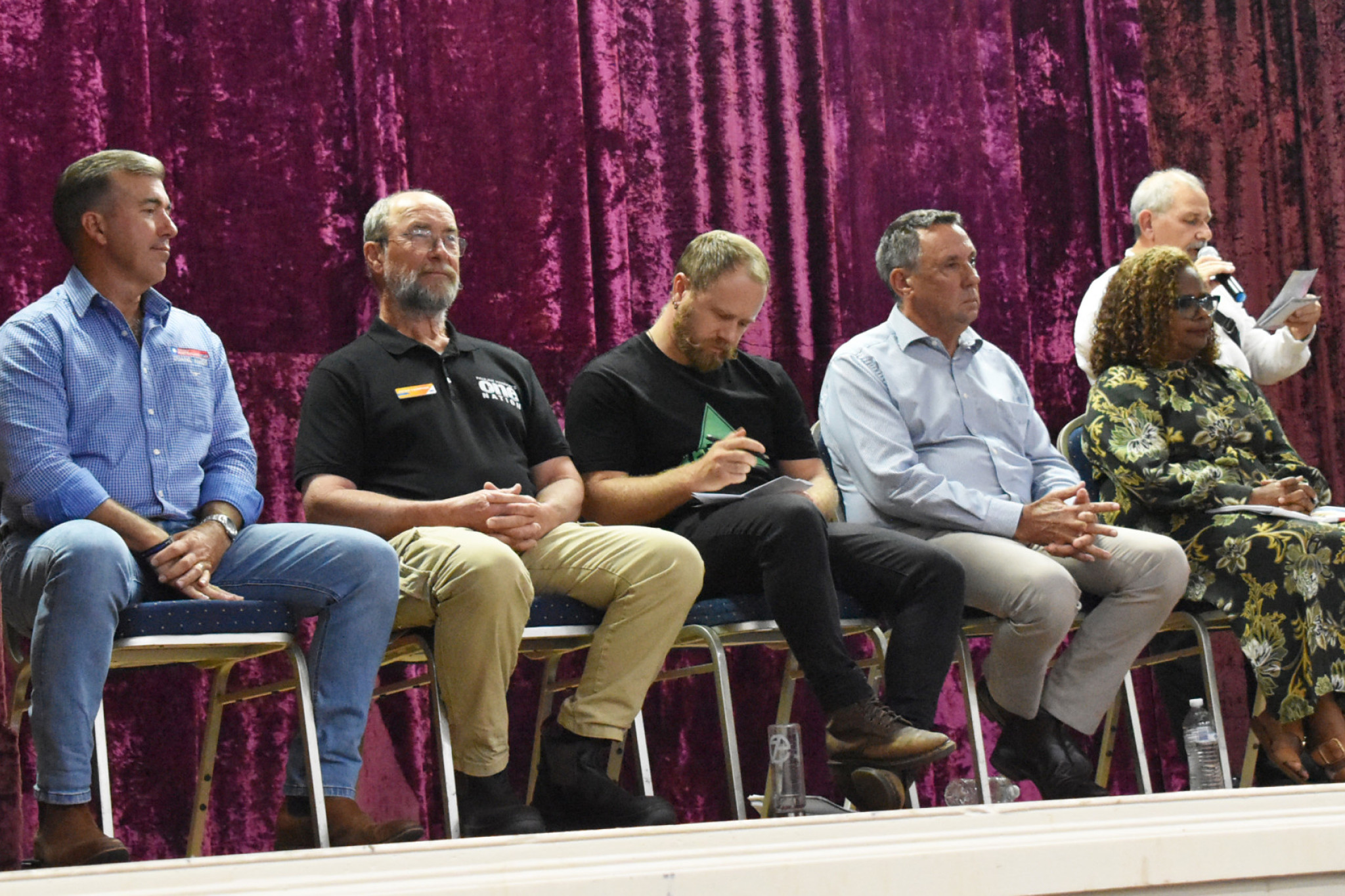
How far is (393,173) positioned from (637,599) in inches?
54.7

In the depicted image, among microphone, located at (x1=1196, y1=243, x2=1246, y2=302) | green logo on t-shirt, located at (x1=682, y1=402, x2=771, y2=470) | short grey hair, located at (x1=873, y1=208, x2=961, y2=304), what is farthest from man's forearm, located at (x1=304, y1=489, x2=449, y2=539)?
microphone, located at (x1=1196, y1=243, x2=1246, y2=302)

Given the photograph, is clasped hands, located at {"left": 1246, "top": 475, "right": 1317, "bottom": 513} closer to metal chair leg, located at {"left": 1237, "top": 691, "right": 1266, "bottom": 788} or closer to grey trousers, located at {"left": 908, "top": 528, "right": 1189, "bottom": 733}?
grey trousers, located at {"left": 908, "top": 528, "right": 1189, "bottom": 733}

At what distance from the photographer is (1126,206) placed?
4.36m

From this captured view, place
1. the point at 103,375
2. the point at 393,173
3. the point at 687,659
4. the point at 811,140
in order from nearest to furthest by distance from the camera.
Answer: the point at 103,375
the point at 393,173
the point at 687,659
the point at 811,140

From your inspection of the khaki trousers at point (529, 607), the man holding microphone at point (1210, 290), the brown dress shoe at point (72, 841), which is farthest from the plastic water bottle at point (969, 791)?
the brown dress shoe at point (72, 841)

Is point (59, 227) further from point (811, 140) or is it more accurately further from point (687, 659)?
point (811, 140)

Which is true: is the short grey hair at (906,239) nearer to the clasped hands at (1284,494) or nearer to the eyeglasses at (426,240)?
the clasped hands at (1284,494)

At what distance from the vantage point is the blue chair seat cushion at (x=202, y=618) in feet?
7.04

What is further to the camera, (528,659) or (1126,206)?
(1126,206)

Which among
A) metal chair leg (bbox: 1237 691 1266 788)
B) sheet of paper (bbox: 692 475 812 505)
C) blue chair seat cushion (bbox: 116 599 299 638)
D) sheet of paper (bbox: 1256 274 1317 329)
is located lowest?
metal chair leg (bbox: 1237 691 1266 788)

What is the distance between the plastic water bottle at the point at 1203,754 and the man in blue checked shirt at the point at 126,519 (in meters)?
1.78

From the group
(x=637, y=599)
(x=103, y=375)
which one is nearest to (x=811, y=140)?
(x=637, y=599)

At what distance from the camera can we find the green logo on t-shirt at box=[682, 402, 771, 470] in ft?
9.57

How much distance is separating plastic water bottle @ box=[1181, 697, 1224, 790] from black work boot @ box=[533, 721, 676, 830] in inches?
52.5
